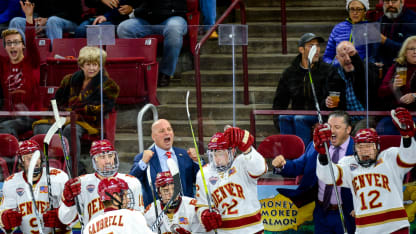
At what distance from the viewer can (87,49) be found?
6.67m

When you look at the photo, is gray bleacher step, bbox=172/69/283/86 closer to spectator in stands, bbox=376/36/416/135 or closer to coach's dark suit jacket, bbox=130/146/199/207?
coach's dark suit jacket, bbox=130/146/199/207

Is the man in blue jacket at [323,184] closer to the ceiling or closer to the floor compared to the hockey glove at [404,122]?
closer to the floor

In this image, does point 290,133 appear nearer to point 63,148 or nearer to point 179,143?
point 179,143

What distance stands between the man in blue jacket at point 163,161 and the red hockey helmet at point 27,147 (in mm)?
781

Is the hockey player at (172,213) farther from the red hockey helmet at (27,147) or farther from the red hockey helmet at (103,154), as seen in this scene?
the red hockey helmet at (27,147)

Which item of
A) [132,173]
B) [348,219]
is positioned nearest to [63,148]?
[132,173]

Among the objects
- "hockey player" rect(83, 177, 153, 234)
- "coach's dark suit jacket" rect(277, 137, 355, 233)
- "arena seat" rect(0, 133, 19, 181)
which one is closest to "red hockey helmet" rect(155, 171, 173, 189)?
"hockey player" rect(83, 177, 153, 234)

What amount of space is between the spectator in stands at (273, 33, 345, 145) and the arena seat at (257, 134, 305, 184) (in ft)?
0.15

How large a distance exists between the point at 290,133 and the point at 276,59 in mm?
582

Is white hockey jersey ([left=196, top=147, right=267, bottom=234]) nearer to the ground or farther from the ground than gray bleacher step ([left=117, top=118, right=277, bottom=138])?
nearer to the ground

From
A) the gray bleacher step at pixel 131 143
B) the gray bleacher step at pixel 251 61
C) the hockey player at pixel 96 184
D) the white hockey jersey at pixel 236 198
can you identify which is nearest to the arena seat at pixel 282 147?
the white hockey jersey at pixel 236 198

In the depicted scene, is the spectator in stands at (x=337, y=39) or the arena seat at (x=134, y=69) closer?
the spectator in stands at (x=337, y=39)

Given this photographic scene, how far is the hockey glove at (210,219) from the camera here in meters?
6.04

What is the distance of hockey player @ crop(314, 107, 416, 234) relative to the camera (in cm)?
609
